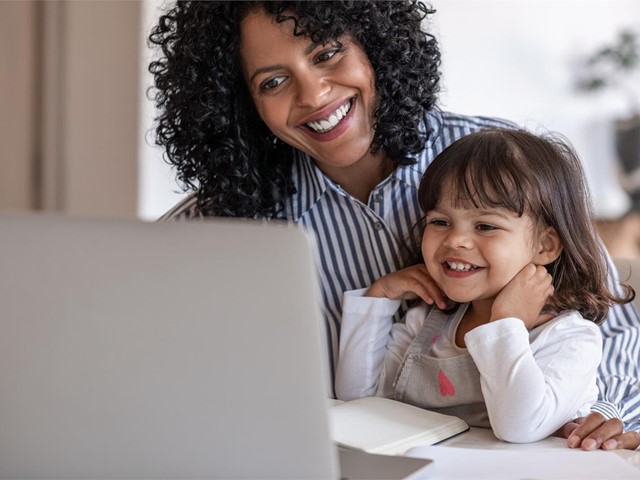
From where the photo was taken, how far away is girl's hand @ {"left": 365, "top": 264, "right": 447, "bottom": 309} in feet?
4.50

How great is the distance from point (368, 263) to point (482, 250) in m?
0.34

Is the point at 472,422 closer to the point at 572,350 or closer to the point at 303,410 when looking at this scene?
the point at 572,350

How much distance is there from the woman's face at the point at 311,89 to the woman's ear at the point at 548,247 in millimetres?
384

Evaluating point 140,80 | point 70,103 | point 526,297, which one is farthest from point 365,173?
point 70,103

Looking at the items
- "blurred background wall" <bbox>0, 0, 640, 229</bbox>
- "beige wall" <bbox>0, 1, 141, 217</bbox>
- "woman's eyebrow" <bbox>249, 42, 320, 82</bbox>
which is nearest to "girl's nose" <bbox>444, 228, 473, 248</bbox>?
"woman's eyebrow" <bbox>249, 42, 320, 82</bbox>

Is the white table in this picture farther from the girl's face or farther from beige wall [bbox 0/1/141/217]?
beige wall [bbox 0/1/141/217]

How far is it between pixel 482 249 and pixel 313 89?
42cm

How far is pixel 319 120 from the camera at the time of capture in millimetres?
1489

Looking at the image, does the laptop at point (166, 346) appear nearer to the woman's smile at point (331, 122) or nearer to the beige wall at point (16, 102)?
the woman's smile at point (331, 122)

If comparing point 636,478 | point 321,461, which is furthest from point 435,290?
point 321,461

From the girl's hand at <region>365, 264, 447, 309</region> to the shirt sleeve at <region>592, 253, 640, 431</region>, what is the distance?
29 centimetres

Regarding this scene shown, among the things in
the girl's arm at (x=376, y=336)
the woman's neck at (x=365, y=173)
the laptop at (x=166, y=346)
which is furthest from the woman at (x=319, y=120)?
the laptop at (x=166, y=346)

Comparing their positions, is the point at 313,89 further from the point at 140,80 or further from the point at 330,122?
the point at 140,80

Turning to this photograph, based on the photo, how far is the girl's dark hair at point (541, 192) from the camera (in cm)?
129
